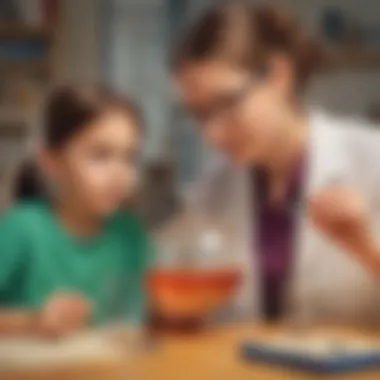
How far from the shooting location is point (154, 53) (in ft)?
4.02

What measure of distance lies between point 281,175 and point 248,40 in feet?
0.53

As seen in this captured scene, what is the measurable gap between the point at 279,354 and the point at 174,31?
39 centimetres

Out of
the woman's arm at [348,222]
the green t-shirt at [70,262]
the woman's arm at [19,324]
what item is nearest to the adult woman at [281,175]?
the woman's arm at [348,222]

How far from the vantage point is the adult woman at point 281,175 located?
4.13 feet

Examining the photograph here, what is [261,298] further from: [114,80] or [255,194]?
[114,80]

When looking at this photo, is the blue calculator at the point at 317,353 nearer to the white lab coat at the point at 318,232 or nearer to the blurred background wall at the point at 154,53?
the white lab coat at the point at 318,232

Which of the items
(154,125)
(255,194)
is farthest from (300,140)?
(154,125)

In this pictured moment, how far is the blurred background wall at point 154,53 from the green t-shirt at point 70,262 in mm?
73

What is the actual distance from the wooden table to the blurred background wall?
181 mm

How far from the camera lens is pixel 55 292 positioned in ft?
3.90

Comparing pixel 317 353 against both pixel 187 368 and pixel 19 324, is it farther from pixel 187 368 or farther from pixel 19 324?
Answer: pixel 19 324

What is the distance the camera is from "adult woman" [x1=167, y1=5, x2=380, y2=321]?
1258 mm

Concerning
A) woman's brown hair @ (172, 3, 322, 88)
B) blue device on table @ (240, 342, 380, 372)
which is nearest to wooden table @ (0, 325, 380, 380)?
blue device on table @ (240, 342, 380, 372)

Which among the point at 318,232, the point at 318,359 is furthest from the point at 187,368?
the point at 318,232
